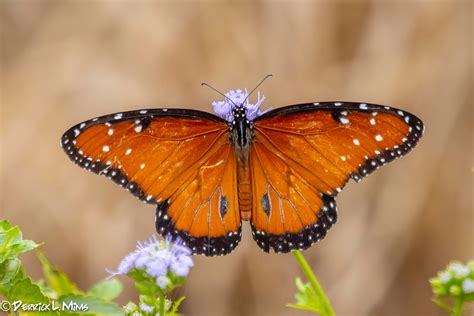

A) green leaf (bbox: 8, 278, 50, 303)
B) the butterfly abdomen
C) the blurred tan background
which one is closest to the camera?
green leaf (bbox: 8, 278, 50, 303)

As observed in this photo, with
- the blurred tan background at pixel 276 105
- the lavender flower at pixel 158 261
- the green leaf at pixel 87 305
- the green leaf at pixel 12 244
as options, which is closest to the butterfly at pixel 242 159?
the lavender flower at pixel 158 261

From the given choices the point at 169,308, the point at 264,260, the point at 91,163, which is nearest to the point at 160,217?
the point at 91,163

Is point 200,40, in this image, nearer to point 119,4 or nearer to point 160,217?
point 119,4

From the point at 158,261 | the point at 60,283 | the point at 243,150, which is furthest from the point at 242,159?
the point at 60,283

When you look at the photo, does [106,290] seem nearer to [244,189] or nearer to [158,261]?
[158,261]

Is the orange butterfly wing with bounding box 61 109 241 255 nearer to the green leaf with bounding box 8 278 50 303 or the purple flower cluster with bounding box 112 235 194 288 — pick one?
the purple flower cluster with bounding box 112 235 194 288

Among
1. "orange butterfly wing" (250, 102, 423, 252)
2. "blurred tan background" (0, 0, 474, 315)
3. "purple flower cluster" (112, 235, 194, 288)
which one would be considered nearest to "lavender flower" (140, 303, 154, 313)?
"purple flower cluster" (112, 235, 194, 288)
